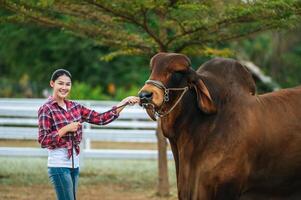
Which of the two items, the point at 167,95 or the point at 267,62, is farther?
the point at 267,62

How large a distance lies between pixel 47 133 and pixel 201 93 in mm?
1541

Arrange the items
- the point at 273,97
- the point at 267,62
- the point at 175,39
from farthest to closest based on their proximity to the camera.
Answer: the point at 267,62 → the point at 175,39 → the point at 273,97

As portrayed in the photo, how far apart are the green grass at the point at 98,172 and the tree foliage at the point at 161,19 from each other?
2.65 m

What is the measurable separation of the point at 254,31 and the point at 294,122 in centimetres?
525

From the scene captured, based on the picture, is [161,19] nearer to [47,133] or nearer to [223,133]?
[47,133]

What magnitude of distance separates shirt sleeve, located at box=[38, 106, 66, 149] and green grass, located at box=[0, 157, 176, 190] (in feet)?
20.2

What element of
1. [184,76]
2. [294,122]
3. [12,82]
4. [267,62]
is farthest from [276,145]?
[12,82]

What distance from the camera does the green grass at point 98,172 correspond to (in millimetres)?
13930

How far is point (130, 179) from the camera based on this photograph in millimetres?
14445

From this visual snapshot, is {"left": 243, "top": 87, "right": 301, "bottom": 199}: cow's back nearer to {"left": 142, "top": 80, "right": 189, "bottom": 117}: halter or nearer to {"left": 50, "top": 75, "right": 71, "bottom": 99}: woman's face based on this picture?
{"left": 142, "top": 80, "right": 189, "bottom": 117}: halter

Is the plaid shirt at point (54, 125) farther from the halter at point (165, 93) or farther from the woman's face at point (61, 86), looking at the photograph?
the halter at point (165, 93)

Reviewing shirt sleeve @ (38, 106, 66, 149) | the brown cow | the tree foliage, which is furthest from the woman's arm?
the tree foliage

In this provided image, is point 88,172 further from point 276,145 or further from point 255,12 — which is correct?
point 276,145

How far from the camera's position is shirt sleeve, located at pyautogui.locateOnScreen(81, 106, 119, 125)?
Result: 25.2 feet
